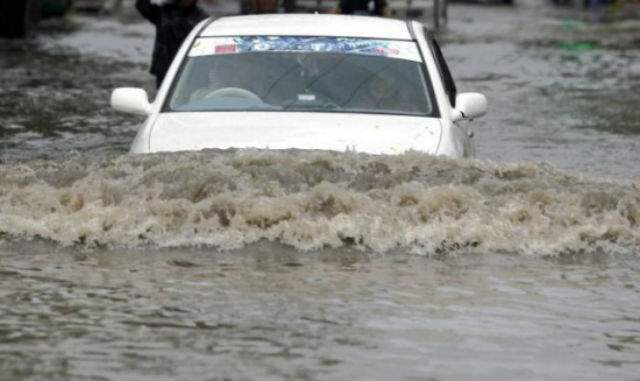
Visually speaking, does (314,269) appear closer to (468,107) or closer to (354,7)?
(468,107)

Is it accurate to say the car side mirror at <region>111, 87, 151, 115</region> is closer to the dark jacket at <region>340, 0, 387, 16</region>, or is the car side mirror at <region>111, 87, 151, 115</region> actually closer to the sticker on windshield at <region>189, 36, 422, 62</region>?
the sticker on windshield at <region>189, 36, 422, 62</region>

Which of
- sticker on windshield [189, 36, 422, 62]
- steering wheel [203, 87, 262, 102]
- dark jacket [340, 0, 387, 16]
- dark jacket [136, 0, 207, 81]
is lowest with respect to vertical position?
dark jacket [340, 0, 387, 16]

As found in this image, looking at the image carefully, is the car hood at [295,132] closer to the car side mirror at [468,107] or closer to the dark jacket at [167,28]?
the car side mirror at [468,107]

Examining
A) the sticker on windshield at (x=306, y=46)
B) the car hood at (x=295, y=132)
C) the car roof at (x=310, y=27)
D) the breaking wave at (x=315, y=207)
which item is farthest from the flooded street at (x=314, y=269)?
the car roof at (x=310, y=27)

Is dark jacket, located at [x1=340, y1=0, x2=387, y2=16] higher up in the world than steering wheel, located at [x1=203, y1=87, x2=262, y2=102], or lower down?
lower down

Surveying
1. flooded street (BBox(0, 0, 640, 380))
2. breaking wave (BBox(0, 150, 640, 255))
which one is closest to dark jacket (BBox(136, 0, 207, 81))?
flooded street (BBox(0, 0, 640, 380))

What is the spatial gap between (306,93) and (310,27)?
78 cm

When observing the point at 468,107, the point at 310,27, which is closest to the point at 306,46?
the point at 310,27

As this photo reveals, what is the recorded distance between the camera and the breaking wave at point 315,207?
9.90 meters

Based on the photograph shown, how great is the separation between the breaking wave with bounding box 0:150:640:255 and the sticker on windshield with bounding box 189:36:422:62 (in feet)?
3.78

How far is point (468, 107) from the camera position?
1133 centimetres

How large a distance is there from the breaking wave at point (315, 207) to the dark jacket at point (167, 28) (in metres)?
6.16

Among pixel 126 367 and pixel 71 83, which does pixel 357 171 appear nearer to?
pixel 126 367

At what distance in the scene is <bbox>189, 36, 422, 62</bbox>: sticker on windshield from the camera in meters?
11.6
